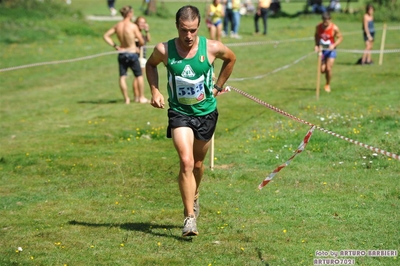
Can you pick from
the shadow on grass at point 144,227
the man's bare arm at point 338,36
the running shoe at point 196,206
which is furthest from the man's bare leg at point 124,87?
the running shoe at point 196,206

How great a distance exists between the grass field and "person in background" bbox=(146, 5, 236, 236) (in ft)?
2.19

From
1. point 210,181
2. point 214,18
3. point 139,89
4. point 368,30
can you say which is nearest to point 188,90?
point 210,181

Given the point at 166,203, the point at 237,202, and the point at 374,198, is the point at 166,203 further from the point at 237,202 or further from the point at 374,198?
the point at 374,198

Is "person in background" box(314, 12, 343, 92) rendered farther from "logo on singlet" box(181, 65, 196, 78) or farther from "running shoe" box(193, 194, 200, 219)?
"logo on singlet" box(181, 65, 196, 78)

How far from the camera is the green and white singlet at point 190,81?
7211 millimetres

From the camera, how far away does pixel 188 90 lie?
7.26m

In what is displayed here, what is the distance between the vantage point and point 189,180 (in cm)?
725

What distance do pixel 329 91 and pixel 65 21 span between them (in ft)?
59.0

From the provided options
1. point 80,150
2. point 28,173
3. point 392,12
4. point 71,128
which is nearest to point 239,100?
point 71,128

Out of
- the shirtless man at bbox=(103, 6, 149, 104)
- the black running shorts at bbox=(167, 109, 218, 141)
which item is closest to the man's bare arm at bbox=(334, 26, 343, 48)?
the shirtless man at bbox=(103, 6, 149, 104)

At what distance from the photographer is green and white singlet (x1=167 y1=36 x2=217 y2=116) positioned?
7211 millimetres

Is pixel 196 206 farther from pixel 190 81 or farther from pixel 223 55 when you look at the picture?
pixel 223 55

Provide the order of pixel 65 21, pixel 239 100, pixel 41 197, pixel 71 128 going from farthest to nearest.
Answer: pixel 65 21 < pixel 239 100 < pixel 71 128 < pixel 41 197

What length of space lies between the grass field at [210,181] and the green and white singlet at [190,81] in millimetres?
1335
